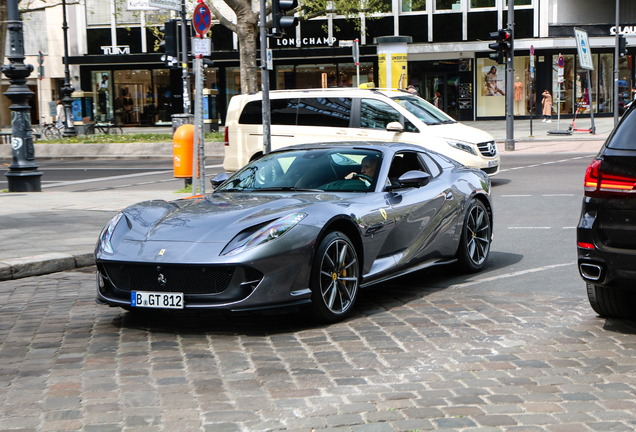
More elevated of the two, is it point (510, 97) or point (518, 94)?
point (518, 94)

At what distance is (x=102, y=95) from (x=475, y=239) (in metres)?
41.8

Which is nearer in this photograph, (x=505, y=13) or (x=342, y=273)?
(x=342, y=273)

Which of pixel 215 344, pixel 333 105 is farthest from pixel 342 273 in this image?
pixel 333 105

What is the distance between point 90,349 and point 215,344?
2.60ft

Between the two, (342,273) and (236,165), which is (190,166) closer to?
(236,165)

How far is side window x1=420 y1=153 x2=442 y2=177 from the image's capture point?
729 cm

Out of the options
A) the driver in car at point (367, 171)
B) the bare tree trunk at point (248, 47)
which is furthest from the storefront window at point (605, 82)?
the driver in car at point (367, 171)

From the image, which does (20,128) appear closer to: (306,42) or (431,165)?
(431,165)

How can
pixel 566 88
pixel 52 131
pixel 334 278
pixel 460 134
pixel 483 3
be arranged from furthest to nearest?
pixel 566 88, pixel 483 3, pixel 52 131, pixel 460 134, pixel 334 278

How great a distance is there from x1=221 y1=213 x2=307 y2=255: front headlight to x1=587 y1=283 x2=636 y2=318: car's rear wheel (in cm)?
209

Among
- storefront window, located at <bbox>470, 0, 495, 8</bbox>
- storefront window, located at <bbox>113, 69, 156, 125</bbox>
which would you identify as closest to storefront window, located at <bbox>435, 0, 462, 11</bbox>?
storefront window, located at <bbox>470, 0, 495, 8</bbox>

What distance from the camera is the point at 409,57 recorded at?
42.8 m

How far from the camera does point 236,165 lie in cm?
1642

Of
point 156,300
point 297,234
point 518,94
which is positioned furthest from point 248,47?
point 156,300
